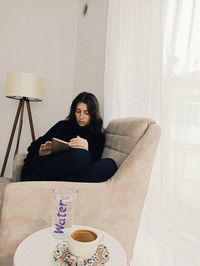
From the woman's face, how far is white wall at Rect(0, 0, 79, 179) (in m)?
1.29

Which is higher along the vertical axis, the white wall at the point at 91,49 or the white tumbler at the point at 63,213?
the white wall at the point at 91,49

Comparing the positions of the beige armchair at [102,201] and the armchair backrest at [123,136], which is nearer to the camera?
the beige armchair at [102,201]

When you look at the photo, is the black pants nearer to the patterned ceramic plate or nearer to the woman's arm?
the woman's arm

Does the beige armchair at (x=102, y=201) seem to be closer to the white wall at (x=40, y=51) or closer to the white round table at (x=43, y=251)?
the white round table at (x=43, y=251)

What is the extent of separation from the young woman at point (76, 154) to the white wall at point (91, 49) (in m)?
0.54

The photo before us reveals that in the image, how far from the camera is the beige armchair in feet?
3.53

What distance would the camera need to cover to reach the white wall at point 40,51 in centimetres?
280

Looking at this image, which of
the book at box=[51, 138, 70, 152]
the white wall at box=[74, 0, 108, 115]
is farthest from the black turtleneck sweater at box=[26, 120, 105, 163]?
the white wall at box=[74, 0, 108, 115]

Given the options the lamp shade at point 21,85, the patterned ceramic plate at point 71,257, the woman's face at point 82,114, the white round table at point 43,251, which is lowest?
the white round table at point 43,251

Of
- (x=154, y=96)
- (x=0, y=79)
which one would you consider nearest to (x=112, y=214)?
(x=154, y=96)

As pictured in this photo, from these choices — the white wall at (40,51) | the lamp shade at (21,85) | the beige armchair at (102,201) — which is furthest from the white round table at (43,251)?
the white wall at (40,51)

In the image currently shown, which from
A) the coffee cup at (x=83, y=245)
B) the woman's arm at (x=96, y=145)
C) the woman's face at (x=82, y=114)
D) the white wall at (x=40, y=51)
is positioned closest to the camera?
the coffee cup at (x=83, y=245)

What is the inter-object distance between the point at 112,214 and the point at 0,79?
7.30 feet

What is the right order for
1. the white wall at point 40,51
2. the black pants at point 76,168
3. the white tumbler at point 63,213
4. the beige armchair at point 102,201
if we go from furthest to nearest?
the white wall at point 40,51 < the black pants at point 76,168 < the beige armchair at point 102,201 < the white tumbler at point 63,213
